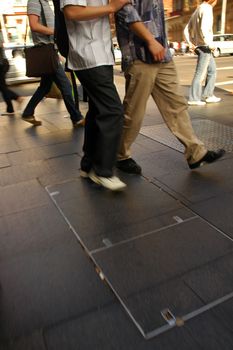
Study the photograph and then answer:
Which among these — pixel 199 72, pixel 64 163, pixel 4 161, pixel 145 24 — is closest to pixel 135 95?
pixel 145 24

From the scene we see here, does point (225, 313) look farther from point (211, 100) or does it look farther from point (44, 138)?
point (211, 100)

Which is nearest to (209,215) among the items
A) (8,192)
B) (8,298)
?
(8,298)

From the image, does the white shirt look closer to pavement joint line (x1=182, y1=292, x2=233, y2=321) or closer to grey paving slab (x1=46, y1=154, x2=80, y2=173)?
grey paving slab (x1=46, y1=154, x2=80, y2=173)

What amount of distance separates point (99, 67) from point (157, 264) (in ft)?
4.71

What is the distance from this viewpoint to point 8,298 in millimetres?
1729

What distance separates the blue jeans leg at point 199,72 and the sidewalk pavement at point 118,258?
296 centimetres

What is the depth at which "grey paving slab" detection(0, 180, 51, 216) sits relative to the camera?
2.65m

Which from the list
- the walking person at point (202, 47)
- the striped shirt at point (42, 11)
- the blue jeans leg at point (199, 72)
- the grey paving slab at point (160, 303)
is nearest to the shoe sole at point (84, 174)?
the grey paving slab at point (160, 303)

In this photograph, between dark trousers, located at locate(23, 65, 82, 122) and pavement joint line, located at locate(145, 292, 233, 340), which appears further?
dark trousers, located at locate(23, 65, 82, 122)

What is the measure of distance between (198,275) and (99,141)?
1.30 meters

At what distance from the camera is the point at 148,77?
8.94 ft

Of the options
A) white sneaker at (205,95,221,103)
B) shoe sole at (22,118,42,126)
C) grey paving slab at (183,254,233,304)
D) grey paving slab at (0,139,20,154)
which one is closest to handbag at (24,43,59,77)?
shoe sole at (22,118,42,126)

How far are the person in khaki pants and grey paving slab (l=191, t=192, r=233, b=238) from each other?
0.55 meters

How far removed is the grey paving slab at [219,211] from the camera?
2238mm
